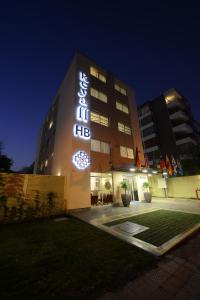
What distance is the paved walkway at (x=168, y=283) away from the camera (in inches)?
103

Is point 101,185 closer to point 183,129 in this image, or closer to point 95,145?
point 95,145

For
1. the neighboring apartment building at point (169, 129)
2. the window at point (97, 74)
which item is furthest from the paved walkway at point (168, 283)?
the neighboring apartment building at point (169, 129)

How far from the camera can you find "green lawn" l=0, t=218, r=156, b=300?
2.77m

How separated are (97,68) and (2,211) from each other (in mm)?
17928

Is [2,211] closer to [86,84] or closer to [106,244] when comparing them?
[106,244]

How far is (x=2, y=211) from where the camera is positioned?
8242mm

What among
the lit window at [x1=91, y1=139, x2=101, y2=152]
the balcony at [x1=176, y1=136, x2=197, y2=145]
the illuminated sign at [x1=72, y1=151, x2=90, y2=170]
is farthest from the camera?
the balcony at [x1=176, y1=136, x2=197, y2=145]

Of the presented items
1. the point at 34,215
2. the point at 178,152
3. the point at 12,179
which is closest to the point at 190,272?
the point at 34,215

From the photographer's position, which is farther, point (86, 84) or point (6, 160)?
point (6, 160)

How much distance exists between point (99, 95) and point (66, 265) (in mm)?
16171

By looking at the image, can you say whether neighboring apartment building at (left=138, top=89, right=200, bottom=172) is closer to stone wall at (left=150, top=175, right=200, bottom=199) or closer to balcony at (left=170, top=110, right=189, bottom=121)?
balcony at (left=170, top=110, right=189, bottom=121)

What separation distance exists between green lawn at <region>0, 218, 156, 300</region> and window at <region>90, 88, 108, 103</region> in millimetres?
14404

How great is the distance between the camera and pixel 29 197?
30.6 feet

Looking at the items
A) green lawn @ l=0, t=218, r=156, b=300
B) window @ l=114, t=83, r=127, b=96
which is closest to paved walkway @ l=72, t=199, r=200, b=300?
green lawn @ l=0, t=218, r=156, b=300
